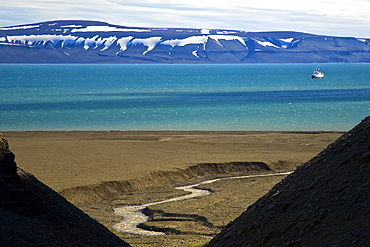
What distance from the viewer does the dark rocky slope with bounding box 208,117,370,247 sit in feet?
26.0

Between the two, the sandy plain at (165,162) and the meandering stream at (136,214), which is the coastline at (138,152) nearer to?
the sandy plain at (165,162)

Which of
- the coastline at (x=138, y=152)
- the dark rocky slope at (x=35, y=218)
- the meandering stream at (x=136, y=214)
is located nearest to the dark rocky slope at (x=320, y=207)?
the dark rocky slope at (x=35, y=218)

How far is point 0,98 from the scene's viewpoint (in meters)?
75.6

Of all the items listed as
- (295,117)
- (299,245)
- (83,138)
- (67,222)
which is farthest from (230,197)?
(295,117)

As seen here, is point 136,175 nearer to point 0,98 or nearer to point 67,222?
point 67,222

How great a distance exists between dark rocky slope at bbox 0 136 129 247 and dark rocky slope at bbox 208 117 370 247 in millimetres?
2962

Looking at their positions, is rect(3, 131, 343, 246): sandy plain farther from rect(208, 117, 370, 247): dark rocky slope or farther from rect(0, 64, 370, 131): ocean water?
rect(0, 64, 370, 131): ocean water

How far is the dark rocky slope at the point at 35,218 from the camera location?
10688 mm

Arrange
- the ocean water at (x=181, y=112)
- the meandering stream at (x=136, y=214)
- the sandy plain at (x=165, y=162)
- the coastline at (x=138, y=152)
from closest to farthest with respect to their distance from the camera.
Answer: the meandering stream at (x=136, y=214) < the sandy plain at (x=165, y=162) < the coastline at (x=138, y=152) < the ocean water at (x=181, y=112)

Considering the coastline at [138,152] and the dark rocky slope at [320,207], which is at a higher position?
the dark rocky slope at [320,207]

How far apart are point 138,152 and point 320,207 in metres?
21.8

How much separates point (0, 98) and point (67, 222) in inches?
2626

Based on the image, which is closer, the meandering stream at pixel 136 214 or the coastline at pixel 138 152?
the meandering stream at pixel 136 214

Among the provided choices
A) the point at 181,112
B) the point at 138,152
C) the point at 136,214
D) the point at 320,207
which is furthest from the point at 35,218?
the point at 181,112
